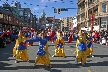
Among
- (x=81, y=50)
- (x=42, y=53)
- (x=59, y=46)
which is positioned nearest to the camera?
(x=42, y=53)

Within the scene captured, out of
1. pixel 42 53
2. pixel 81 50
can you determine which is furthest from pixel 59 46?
pixel 42 53

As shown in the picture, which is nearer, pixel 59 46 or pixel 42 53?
pixel 42 53

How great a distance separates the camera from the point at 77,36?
1162cm

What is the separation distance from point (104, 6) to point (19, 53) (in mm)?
42477

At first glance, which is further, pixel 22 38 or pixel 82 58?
pixel 22 38

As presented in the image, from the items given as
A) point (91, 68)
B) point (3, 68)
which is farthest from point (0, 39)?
point (91, 68)

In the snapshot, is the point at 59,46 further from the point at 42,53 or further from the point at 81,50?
the point at 42,53

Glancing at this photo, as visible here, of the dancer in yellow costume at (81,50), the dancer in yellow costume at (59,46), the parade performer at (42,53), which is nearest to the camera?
the parade performer at (42,53)

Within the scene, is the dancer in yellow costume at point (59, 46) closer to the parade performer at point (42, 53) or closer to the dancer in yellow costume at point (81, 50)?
the dancer in yellow costume at point (81, 50)

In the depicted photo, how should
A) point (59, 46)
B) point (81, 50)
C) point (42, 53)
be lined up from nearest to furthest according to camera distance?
point (42, 53) → point (81, 50) → point (59, 46)

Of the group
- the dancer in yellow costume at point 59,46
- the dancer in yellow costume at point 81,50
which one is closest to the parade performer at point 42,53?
the dancer in yellow costume at point 81,50

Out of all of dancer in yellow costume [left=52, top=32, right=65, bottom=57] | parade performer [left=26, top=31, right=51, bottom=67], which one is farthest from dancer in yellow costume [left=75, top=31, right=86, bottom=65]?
dancer in yellow costume [left=52, top=32, right=65, bottom=57]

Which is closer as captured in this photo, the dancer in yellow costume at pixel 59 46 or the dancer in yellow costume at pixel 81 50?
the dancer in yellow costume at pixel 81 50

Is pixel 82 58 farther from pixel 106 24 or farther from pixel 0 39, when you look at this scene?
pixel 106 24
